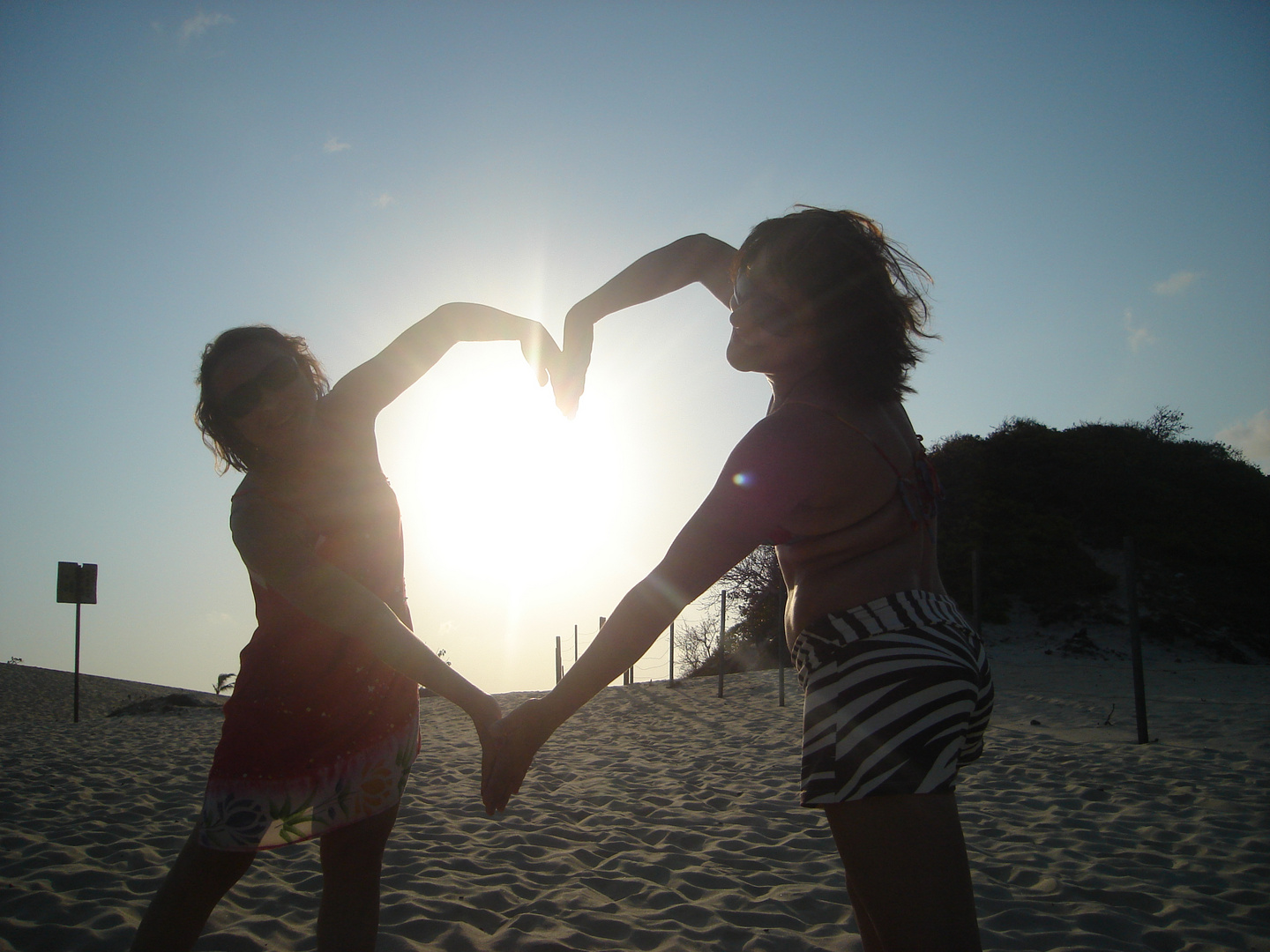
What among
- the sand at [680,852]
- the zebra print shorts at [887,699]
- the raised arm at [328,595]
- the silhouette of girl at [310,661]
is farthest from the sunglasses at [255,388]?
the sand at [680,852]

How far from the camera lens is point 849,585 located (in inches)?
44.5

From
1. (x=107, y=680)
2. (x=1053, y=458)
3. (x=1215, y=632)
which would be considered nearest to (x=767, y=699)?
(x=1215, y=632)

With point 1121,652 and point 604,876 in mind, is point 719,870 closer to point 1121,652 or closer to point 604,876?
point 604,876

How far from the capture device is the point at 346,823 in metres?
1.55

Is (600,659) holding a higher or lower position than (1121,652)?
higher

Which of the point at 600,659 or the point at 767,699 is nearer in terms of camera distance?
the point at 600,659

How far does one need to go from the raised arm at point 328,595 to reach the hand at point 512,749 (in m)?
0.13

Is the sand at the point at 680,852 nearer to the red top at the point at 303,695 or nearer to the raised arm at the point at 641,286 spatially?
the red top at the point at 303,695

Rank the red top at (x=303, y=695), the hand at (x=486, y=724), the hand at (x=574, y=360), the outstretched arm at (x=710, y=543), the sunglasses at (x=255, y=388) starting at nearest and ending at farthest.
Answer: the outstretched arm at (x=710, y=543)
the hand at (x=486, y=724)
the red top at (x=303, y=695)
the sunglasses at (x=255, y=388)
the hand at (x=574, y=360)

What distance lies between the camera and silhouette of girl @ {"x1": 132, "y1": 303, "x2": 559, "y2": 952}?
4.85 feet

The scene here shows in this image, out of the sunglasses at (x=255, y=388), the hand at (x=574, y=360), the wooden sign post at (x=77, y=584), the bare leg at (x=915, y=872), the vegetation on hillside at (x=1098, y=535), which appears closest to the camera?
the bare leg at (x=915, y=872)

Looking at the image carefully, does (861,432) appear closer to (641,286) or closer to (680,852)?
(641,286)

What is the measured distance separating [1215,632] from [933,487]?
2228cm

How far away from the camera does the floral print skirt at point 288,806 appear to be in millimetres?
1481
